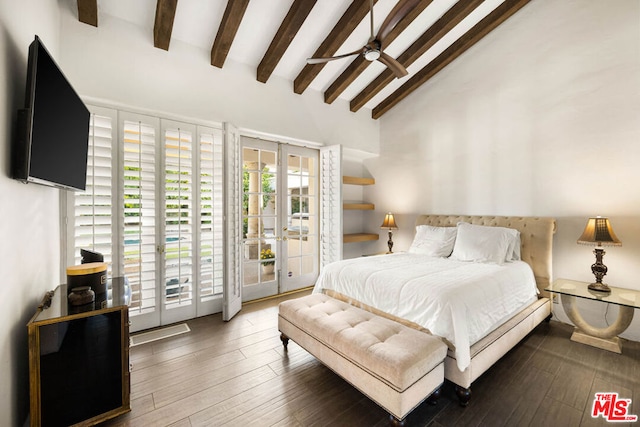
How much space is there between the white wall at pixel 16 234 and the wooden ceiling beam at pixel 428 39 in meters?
3.80

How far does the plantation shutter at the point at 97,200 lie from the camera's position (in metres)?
2.60

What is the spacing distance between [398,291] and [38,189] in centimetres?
274

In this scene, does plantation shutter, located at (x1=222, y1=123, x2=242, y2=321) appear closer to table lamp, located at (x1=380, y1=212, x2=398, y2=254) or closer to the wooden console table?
the wooden console table

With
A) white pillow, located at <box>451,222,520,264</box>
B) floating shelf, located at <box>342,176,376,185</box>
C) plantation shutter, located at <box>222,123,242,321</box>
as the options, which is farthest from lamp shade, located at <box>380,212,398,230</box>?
plantation shutter, located at <box>222,123,242,321</box>

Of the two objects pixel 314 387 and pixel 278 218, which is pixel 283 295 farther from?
pixel 314 387

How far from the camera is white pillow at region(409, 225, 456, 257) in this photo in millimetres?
3572

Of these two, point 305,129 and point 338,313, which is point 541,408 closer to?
point 338,313

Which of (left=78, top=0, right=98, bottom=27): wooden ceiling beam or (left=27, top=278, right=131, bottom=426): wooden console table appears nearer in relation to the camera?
(left=27, top=278, right=131, bottom=426): wooden console table

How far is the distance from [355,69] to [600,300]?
3.73 metres

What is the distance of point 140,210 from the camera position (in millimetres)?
2924

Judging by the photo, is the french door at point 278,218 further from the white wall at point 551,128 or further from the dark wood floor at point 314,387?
the white wall at point 551,128

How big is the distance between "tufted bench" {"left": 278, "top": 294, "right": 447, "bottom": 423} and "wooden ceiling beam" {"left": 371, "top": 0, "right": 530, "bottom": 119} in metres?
3.81

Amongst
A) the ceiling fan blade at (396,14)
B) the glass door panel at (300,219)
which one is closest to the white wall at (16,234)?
the ceiling fan blade at (396,14)

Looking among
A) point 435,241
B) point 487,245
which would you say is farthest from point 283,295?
point 487,245
